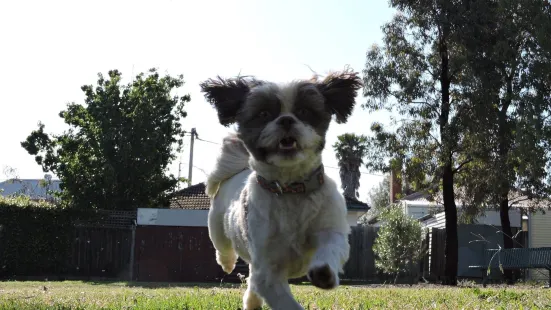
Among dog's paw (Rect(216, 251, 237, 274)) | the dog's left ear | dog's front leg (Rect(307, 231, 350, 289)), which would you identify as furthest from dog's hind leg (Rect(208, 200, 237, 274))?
dog's front leg (Rect(307, 231, 350, 289))

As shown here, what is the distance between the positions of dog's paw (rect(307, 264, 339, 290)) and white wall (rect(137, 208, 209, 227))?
20107 mm

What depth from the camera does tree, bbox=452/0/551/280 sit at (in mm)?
23094

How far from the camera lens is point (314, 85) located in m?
5.04

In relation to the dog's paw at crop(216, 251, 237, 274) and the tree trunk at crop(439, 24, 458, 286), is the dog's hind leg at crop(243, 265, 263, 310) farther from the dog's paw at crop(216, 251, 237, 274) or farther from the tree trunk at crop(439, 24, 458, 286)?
the tree trunk at crop(439, 24, 458, 286)

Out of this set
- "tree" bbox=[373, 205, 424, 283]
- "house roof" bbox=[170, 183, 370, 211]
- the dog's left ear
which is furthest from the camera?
"house roof" bbox=[170, 183, 370, 211]

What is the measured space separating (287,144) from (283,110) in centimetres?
24

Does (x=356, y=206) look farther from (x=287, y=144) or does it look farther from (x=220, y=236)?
(x=287, y=144)

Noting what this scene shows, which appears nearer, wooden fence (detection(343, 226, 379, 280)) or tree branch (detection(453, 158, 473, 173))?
tree branch (detection(453, 158, 473, 173))

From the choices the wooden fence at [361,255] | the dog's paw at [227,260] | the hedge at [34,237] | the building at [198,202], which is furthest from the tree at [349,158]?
the dog's paw at [227,260]

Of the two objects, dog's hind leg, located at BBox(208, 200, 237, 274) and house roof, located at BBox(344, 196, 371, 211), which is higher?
house roof, located at BBox(344, 196, 371, 211)

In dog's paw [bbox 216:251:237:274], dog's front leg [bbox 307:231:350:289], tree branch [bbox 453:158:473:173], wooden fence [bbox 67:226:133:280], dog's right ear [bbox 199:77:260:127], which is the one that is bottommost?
wooden fence [bbox 67:226:133:280]

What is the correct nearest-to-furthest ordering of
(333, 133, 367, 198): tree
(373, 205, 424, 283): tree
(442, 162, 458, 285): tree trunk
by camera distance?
(442, 162, 458, 285): tree trunk
(373, 205, 424, 283): tree
(333, 133, 367, 198): tree

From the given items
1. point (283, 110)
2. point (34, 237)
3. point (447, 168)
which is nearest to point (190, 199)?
point (34, 237)

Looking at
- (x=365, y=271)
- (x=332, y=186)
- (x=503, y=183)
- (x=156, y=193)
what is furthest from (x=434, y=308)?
(x=156, y=193)
